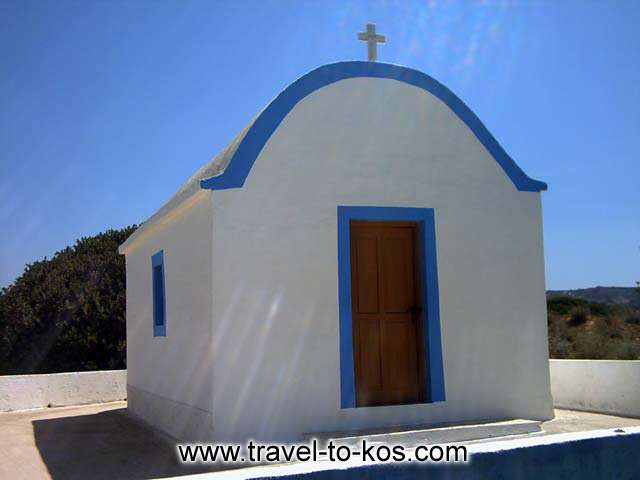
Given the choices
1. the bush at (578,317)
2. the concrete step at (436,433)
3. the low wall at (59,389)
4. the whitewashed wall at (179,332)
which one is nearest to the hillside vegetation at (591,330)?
the bush at (578,317)

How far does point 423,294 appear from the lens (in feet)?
27.3

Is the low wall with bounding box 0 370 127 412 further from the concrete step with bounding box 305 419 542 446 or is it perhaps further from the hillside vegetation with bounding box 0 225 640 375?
the concrete step with bounding box 305 419 542 446

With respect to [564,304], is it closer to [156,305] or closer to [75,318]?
[75,318]

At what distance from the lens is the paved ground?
24.6 feet

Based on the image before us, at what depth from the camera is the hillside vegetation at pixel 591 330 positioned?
18641 mm

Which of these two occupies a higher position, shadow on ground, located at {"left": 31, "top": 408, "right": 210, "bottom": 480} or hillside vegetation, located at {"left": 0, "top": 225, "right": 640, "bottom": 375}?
hillside vegetation, located at {"left": 0, "top": 225, "right": 640, "bottom": 375}

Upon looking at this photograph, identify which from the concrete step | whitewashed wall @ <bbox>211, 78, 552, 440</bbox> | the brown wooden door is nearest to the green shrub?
whitewashed wall @ <bbox>211, 78, 552, 440</bbox>

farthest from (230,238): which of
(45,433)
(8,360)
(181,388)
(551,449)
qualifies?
(8,360)

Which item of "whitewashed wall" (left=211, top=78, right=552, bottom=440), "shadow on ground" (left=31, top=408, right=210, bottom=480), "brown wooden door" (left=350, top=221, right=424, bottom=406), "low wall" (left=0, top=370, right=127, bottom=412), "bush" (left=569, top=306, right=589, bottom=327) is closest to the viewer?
"shadow on ground" (left=31, top=408, right=210, bottom=480)

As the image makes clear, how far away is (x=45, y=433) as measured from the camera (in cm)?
1050

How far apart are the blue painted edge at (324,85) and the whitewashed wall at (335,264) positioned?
0.30 feet

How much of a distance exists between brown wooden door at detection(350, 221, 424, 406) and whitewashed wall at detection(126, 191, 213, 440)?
1700 mm

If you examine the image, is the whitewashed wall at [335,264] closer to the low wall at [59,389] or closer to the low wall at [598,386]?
the low wall at [598,386]

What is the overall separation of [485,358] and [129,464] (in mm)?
4192
